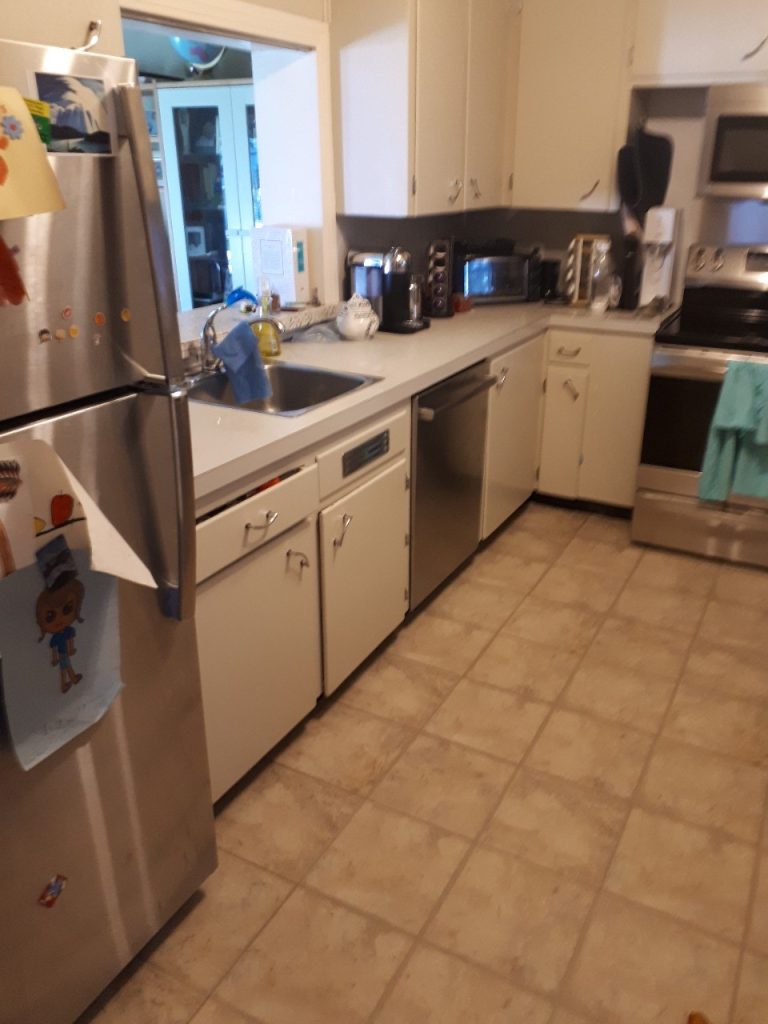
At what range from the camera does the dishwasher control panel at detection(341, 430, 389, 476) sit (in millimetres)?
2212

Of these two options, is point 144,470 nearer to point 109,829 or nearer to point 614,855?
point 109,829

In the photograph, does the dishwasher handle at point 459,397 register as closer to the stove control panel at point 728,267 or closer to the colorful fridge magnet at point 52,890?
the stove control panel at point 728,267

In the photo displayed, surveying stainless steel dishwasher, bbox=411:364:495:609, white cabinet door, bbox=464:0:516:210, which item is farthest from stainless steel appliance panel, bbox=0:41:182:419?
white cabinet door, bbox=464:0:516:210

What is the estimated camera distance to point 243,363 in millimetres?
→ 2197

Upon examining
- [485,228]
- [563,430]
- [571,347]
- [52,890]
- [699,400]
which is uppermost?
[485,228]

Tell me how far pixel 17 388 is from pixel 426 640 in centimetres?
187

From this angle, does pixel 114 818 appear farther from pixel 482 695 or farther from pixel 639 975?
pixel 482 695

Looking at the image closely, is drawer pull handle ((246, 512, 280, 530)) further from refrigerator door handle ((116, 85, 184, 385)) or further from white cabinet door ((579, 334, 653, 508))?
white cabinet door ((579, 334, 653, 508))

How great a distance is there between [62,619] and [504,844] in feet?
4.08

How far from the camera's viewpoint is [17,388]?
115 centimetres

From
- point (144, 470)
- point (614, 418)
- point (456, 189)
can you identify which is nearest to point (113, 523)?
point (144, 470)

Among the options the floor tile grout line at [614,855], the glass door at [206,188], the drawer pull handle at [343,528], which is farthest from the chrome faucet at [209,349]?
the glass door at [206,188]

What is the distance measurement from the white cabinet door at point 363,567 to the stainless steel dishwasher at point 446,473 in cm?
10

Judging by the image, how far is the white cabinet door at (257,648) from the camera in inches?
72.9
